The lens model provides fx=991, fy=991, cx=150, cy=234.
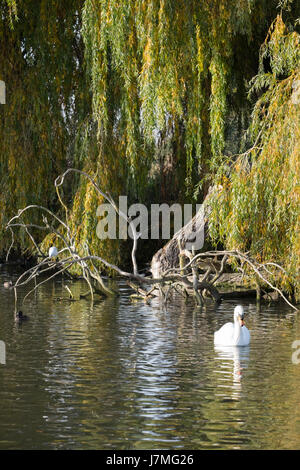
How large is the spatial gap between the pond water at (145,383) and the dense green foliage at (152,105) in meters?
2.02

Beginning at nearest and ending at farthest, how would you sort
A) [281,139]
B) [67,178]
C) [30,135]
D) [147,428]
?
[147,428] → [281,139] → [30,135] → [67,178]

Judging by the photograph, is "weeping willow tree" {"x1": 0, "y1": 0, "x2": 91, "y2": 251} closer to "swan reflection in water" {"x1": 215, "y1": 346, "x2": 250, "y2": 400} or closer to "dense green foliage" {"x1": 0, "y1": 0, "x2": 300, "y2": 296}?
"dense green foliage" {"x1": 0, "y1": 0, "x2": 300, "y2": 296}

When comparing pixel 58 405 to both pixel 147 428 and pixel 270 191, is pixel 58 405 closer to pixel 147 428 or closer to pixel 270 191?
pixel 147 428

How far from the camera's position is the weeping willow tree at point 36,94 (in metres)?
17.2

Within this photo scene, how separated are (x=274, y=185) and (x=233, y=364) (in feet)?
13.8

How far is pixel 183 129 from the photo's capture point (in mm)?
18297

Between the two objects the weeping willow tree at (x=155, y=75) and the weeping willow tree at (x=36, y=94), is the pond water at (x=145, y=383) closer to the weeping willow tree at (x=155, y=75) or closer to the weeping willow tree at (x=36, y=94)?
the weeping willow tree at (x=155, y=75)

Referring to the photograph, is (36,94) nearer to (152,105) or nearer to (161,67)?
(152,105)

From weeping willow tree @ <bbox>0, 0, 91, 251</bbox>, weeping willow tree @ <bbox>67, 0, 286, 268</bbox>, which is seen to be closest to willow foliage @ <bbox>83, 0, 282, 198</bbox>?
weeping willow tree @ <bbox>67, 0, 286, 268</bbox>

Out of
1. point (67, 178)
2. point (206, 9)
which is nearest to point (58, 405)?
point (206, 9)

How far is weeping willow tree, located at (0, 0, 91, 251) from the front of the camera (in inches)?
675

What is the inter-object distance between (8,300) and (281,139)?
5428 millimetres

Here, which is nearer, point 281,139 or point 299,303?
point 281,139

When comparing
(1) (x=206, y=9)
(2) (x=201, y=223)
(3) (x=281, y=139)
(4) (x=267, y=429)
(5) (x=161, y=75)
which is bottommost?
(4) (x=267, y=429)
